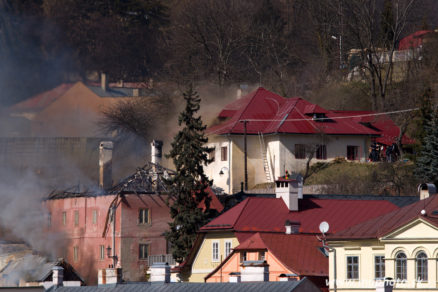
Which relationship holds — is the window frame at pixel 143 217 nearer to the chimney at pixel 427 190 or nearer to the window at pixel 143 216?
the window at pixel 143 216

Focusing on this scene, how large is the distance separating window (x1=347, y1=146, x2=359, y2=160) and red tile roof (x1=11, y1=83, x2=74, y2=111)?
1153 inches

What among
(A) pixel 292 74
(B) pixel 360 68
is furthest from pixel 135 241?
(A) pixel 292 74

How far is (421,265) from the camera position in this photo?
5575 centimetres

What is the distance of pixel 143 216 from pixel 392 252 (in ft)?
86.1

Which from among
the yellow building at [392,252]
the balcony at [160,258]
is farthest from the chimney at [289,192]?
the yellow building at [392,252]

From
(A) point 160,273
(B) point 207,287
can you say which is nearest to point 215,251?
(A) point 160,273

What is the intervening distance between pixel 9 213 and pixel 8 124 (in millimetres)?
23522

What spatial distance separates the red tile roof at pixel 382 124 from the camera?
93.8m

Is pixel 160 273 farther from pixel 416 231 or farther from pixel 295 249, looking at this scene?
pixel 295 249

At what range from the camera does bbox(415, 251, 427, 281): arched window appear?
5541cm

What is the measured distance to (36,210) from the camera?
87.9m

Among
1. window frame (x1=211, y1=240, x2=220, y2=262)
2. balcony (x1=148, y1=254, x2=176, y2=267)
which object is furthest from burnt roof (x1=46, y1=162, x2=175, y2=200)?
window frame (x1=211, y1=240, x2=220, y2=262)

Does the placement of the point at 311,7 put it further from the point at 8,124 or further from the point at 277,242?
the point at 277,242

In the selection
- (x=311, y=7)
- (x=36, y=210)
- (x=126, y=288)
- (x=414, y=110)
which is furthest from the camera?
(x=311, y=7)
